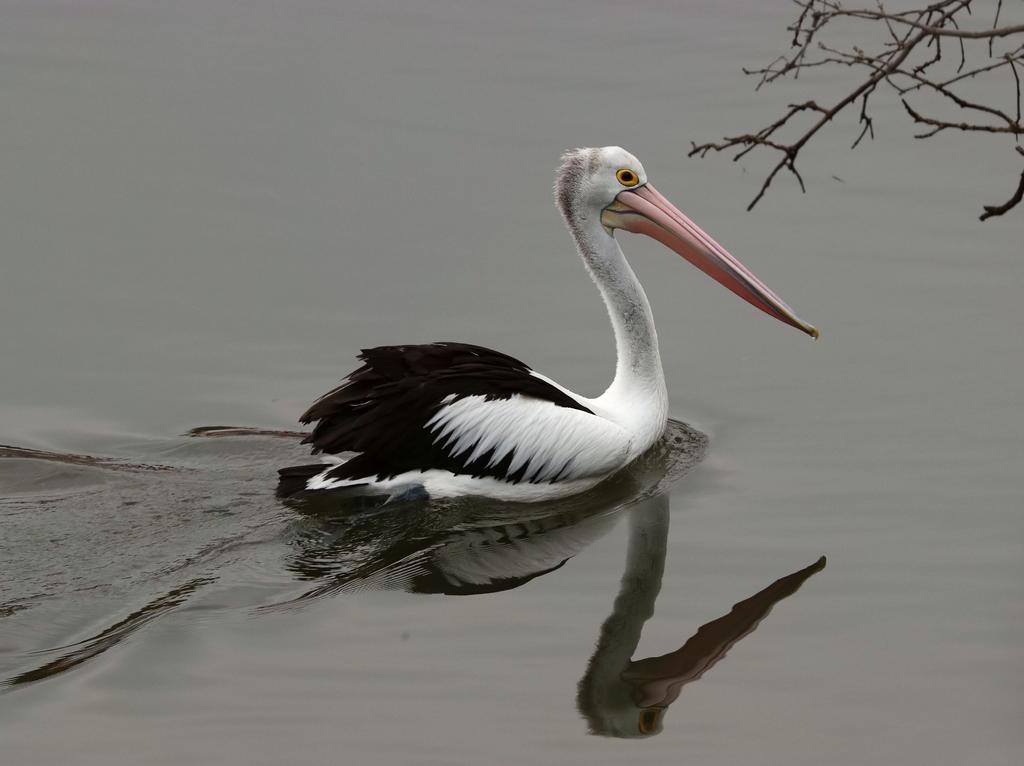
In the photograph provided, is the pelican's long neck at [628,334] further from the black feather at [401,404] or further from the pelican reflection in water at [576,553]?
the black feather at [401,404]

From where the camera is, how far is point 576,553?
5.22 metres

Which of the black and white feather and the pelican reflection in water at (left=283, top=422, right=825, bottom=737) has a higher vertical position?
the black and white feather

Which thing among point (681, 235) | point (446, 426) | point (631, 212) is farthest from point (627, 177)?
point (446, 426)

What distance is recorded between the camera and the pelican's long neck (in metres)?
5.95

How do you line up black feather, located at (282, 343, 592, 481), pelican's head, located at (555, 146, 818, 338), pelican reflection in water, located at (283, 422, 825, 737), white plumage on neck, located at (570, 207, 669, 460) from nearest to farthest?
pelican reflection in water, located at (283, 422, 825, 737) → black feather, located at (282, 343, 592, 481) → white plumage on neck, located at (570, 207, 669, 460) → pelican's head, located at (555, 146, 818, 338)

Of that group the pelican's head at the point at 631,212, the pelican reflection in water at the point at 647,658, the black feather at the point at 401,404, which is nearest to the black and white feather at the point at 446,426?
the black feather at the point at 401,404

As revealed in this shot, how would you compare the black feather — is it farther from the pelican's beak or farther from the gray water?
the pelican's beak

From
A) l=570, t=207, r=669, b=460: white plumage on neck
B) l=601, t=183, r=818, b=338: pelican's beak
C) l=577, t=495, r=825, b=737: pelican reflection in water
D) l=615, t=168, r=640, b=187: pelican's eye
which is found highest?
l=615, t=168, r=640, b=187: pelican's eye

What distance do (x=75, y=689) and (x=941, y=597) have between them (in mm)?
2642

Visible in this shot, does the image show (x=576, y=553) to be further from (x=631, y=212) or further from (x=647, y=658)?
(x=631, y=212)

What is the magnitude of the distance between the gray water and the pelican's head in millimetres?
501

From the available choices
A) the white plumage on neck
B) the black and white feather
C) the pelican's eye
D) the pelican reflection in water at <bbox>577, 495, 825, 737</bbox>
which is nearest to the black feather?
the black and white feather

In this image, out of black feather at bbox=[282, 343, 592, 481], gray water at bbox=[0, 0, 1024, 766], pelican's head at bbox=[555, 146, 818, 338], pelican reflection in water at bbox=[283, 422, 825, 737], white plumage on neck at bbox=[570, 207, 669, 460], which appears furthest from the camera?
pelican's head at bbox=[555, 146, 818, 338]

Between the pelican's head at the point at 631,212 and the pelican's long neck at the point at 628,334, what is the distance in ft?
0.20
